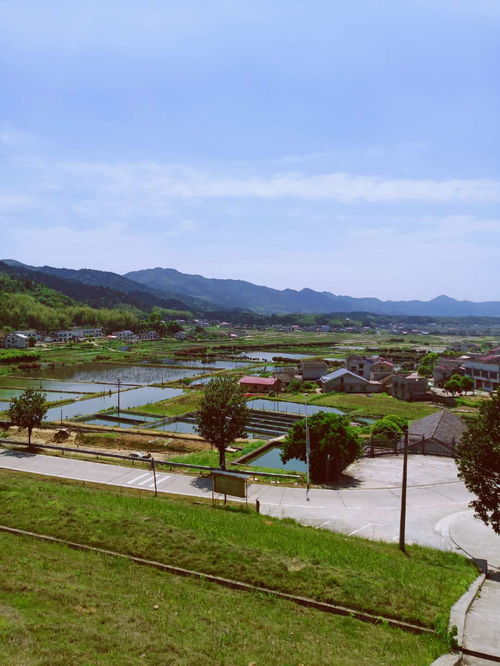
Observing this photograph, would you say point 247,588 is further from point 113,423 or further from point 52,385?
point 52,385

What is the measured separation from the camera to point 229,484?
20.9 meters

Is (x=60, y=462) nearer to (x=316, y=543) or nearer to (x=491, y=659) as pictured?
(x=316, y=543)

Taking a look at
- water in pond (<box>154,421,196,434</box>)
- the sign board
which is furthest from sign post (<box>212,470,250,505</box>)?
water in pond (<box>154,421,196,434</box>)

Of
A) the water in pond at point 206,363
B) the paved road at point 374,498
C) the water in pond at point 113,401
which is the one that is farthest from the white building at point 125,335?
the paved road at point 374,498

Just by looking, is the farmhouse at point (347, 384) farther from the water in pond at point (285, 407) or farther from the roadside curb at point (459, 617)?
the roadside curb at point (459, 617)

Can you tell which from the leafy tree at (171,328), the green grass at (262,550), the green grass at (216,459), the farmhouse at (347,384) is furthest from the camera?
the leafy tree at (171,328)

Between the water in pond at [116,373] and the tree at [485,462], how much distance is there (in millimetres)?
57300

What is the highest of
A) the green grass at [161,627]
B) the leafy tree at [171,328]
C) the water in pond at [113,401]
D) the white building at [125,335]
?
the leafy tree at [171,328]

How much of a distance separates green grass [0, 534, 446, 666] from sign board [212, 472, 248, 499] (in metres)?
8.92

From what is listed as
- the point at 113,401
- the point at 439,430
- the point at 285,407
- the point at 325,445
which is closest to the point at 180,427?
the point at 285,407

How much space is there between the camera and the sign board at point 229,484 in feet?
67.5

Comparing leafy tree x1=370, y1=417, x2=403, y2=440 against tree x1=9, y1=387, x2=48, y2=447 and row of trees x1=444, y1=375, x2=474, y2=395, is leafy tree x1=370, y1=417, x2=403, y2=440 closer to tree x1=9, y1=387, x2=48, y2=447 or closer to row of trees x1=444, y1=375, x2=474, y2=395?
tree x1=9, y1=387, x2=48, y2=447

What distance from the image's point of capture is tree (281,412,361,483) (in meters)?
26.8

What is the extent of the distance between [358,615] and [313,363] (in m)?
65.5
